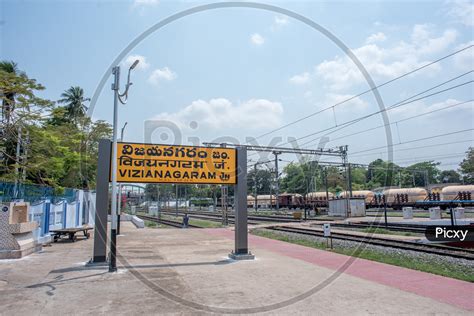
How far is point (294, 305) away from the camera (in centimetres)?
652

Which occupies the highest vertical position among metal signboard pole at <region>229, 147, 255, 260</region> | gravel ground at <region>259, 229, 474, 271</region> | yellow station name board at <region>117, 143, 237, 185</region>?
yellow station name board at <region>117, 143, 237, 185</region>

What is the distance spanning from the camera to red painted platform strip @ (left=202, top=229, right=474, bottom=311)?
713 cm

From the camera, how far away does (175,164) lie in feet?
39.3

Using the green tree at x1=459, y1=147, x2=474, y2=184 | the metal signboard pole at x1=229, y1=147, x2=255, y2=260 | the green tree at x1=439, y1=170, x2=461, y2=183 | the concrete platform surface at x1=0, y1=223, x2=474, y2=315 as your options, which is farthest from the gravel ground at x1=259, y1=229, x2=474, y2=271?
the green tree at x1=439, y1=170, x2=461, y2=183

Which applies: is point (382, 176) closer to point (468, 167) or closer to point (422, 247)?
point (468, 167)

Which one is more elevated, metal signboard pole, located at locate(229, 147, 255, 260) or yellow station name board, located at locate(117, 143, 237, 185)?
yellow station name board, located at locate(117, 143, 237, 185)

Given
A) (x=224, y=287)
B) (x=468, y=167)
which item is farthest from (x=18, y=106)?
(x=468, y=167)

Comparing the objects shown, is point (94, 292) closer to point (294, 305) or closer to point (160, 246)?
point (294, 305)

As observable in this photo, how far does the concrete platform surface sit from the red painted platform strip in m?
0.02

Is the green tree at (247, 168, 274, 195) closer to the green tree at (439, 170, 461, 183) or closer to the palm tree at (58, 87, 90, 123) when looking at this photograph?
the green tree at (439, 170, 461, 183)

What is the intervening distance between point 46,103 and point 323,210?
38.2 meters

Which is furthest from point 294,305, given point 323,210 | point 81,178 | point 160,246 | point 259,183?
point 259,183

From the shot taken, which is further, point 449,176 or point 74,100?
point 449,176

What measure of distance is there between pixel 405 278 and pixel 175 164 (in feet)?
24.8
